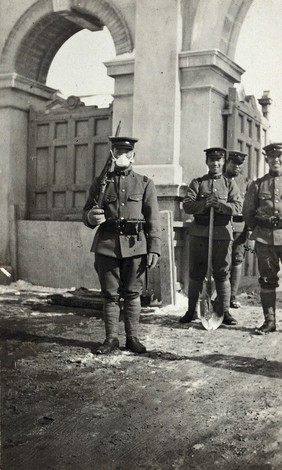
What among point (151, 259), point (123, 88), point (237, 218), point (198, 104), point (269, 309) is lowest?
point (269, 309)

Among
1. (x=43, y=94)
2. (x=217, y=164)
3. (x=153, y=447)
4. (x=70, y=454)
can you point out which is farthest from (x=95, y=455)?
(x=43, y=94)

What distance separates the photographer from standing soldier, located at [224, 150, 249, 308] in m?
7.44

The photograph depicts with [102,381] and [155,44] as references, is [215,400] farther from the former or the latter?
[155,44]

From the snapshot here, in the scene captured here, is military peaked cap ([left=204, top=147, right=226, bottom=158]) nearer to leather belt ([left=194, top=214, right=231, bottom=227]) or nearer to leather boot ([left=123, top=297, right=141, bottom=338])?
leather belt ([left=194, top=214, right=231, bottom=227])

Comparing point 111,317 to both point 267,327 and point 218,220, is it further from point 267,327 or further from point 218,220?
point 218,220

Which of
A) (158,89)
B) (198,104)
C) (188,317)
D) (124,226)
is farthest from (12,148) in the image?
(124,226)

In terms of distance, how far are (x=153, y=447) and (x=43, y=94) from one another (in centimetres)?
836

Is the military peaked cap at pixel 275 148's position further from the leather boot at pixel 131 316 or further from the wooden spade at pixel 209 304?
the leather boot at pixel 131 316

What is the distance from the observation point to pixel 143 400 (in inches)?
144

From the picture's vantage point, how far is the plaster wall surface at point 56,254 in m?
8.80

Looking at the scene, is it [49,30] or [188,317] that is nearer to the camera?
[188,317]

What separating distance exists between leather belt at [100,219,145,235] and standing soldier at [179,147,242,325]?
60.1 inches

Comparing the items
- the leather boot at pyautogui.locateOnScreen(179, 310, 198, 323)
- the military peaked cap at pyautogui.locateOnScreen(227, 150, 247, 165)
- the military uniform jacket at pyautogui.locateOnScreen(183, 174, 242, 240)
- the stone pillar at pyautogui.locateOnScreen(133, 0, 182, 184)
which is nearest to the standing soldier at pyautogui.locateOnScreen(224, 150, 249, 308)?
the military peaked cap at pyautogui.locateOnScreen(227, 150, 247, 165)

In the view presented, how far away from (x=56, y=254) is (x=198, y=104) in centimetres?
337
